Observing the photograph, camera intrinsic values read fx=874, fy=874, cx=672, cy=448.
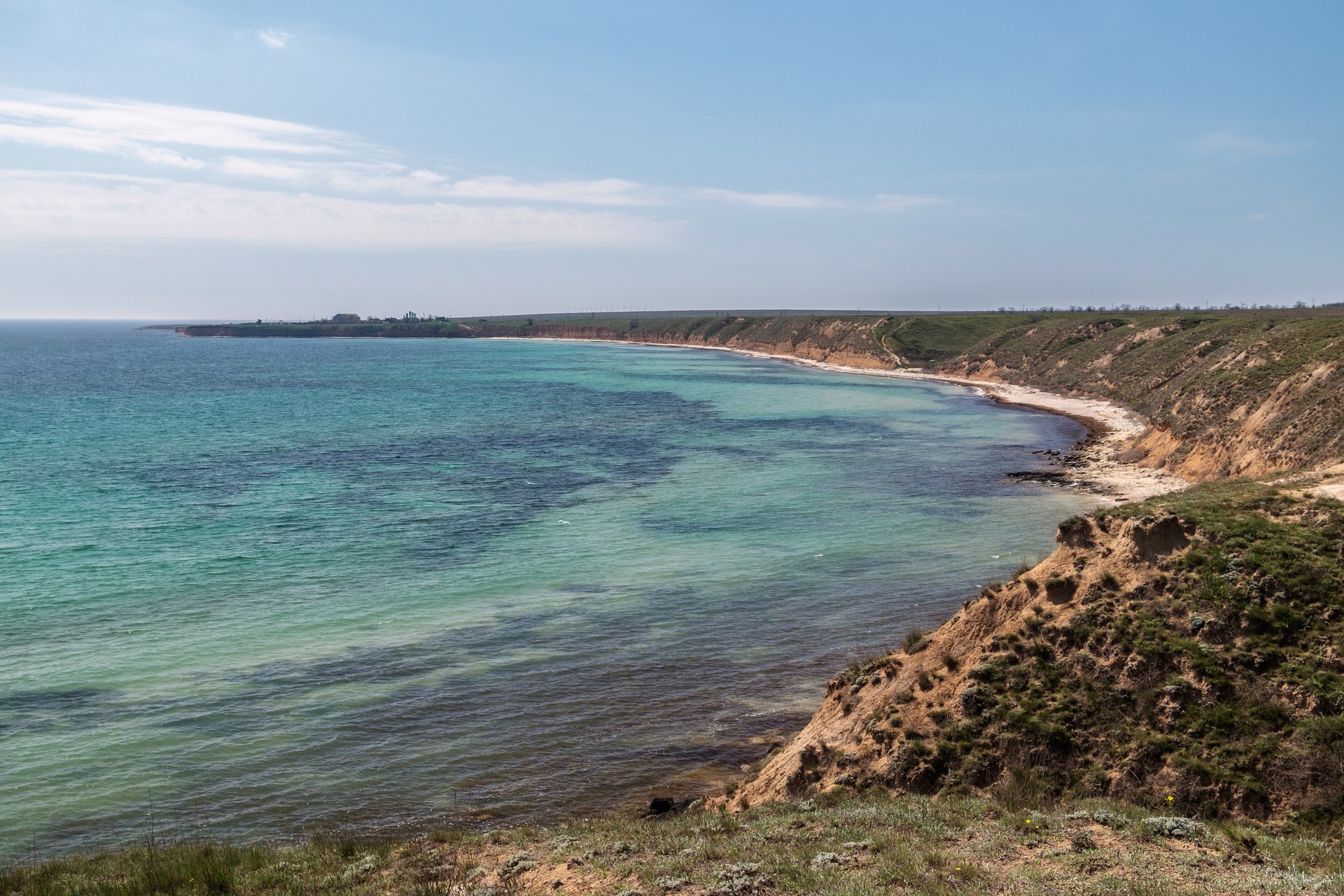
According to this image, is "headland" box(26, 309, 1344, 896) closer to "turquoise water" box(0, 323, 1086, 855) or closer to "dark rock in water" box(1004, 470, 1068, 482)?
"turquoise water" box(0, 323, 1086, 855)

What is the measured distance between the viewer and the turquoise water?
19672 millimetres

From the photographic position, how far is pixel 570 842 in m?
14.8

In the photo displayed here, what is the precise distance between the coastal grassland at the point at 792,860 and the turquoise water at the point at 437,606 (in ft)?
9.87

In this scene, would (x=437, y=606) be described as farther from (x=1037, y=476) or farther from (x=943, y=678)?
(x=1037, y=476)

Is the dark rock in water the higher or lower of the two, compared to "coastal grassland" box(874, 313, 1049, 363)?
lower

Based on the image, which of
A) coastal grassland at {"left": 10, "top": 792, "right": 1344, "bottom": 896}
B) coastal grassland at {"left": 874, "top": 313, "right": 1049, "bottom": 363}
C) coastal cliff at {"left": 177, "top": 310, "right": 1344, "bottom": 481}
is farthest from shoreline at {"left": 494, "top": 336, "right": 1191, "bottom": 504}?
coastal grassland at {"left": 10, "top": 792, "right": 1344, "bottom": 896}

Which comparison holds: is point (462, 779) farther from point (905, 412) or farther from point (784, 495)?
point (905, 412)

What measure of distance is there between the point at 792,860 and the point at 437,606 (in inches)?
824

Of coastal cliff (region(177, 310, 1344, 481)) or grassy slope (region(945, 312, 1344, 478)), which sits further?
coastal cliff (region(177, 310, 1344, 481))

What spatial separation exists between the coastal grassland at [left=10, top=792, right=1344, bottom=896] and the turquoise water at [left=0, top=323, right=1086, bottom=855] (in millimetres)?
3010

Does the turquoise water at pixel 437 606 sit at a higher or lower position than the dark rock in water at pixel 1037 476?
lower

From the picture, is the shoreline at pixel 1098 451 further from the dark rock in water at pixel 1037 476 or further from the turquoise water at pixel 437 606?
the turquoise water at pixel 437 606

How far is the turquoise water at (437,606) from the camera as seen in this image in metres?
19.7

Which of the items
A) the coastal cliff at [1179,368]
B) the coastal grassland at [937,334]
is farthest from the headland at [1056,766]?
the coastal grassland at [937,334]
